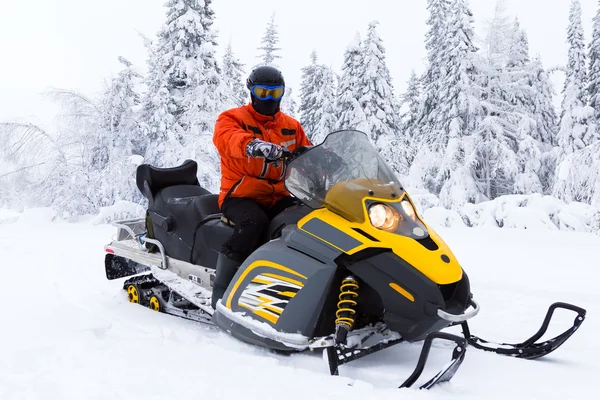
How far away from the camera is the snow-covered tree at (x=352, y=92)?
2022 cm

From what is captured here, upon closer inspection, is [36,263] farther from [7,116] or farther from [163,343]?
[7,116]

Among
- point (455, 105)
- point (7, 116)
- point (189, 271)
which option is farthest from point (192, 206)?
point (455, 105)

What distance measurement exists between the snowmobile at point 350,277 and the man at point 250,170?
154mm

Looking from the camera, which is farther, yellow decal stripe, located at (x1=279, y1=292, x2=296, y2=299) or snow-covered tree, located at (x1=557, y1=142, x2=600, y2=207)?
snow-covered tree, located at (x1=557, y1=142, x2=600, y2=207)

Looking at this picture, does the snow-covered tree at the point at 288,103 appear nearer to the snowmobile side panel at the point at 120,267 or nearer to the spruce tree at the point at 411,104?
the spruce tree at the point at 411,104

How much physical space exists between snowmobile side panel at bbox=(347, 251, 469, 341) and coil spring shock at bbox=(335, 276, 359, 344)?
95 mm

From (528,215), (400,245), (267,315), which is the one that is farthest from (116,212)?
(400,245)

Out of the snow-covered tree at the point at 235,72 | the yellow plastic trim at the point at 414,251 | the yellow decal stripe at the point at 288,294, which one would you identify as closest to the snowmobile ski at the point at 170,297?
the yellow decal stripe at the point at 288,294

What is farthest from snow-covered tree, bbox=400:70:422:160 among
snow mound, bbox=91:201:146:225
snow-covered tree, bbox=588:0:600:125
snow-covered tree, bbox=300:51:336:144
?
snow mound, bbox=91:201:146:225

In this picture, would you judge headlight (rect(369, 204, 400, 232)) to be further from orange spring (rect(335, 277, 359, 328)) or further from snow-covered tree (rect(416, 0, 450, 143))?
snow-covered tree (rect(416, 0, 450, 143))

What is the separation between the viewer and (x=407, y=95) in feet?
99.9

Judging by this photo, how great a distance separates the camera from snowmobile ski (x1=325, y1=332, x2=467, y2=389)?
→ 2395 mm

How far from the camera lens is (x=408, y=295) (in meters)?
2.59

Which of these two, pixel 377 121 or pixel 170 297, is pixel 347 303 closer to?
pixel 170 297
